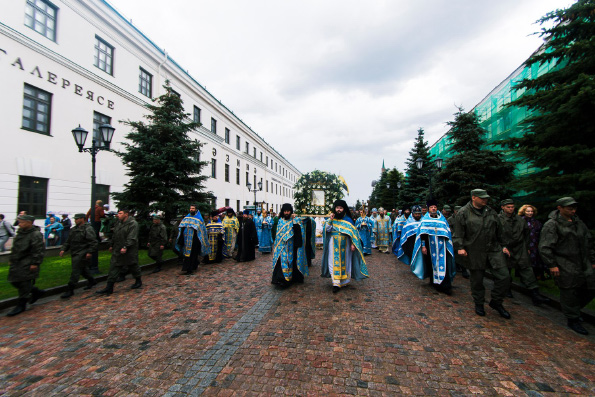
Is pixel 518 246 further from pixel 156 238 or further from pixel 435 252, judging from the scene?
pixel 156 238

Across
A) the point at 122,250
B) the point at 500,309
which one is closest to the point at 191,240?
the point at 122,250

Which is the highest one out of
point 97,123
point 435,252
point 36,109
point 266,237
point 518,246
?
point 97,123

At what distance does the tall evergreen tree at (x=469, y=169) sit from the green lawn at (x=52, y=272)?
50.6 ft

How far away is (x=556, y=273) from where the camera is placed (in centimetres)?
423

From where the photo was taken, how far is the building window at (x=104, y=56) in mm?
15492

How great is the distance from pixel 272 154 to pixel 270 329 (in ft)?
158

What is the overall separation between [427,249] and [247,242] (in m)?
6.45

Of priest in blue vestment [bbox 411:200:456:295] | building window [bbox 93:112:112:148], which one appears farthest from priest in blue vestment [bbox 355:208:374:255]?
building window [bbox 93:112:112:148]

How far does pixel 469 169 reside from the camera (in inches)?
614

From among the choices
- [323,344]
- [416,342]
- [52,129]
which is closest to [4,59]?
[52,129]

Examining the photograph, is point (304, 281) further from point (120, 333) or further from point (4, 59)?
point (4, 59)

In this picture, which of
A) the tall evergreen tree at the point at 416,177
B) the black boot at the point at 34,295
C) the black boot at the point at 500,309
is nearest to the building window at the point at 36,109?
the black boot at the point at 34,295

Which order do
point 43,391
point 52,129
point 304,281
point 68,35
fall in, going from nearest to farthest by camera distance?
point 43,391, point 304,281, point 52,129, point 68,35

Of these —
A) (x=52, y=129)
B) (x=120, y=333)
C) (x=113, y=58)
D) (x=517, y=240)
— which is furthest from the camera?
(x=113, y=58)
